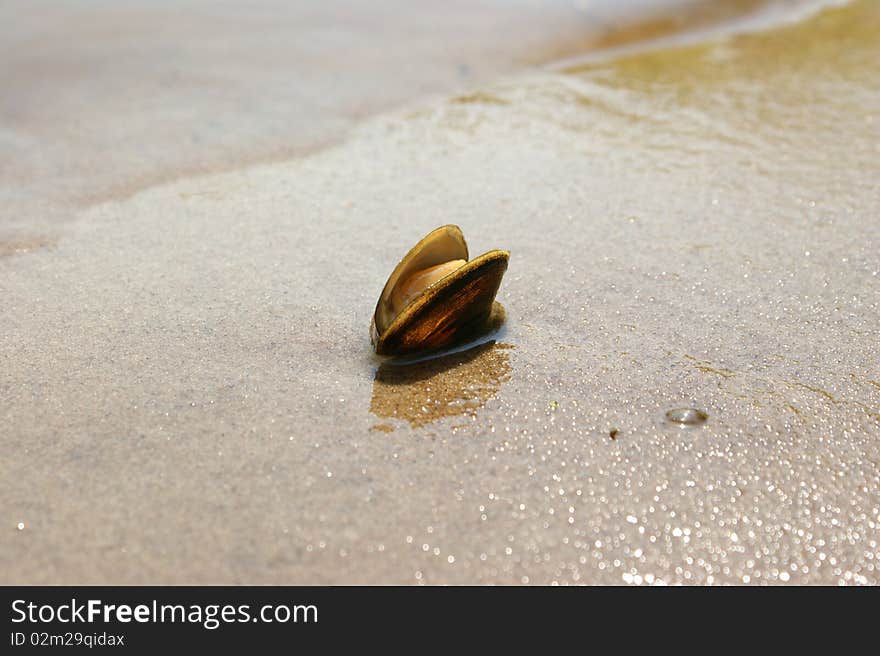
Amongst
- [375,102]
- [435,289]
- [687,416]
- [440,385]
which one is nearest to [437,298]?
[435,289]

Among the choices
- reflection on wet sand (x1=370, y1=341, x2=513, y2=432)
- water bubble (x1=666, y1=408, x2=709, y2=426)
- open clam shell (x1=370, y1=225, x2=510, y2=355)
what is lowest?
water bubble (x1=666, y1=408, x2=709, y2=426)

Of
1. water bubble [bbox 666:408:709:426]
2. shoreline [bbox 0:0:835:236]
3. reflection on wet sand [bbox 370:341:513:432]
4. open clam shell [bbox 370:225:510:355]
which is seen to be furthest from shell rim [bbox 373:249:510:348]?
shoreline [bbox 0:0:835:236]

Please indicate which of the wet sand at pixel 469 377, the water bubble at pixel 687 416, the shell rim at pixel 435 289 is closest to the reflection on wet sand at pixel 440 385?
the wet sand at pixel 469 377

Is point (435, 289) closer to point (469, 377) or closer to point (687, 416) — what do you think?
point (469, 377)

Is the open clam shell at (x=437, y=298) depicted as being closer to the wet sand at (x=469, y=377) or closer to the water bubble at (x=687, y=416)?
the wet sand at (x=469, y=377)

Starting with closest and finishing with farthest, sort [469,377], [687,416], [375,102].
Answer: 1. [687,416]
2. [469,377]
3. [375,102]

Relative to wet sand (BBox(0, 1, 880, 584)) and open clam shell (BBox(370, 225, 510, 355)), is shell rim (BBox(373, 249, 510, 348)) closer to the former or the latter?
open clam shell (BBox(370, 225, 510, 355))
